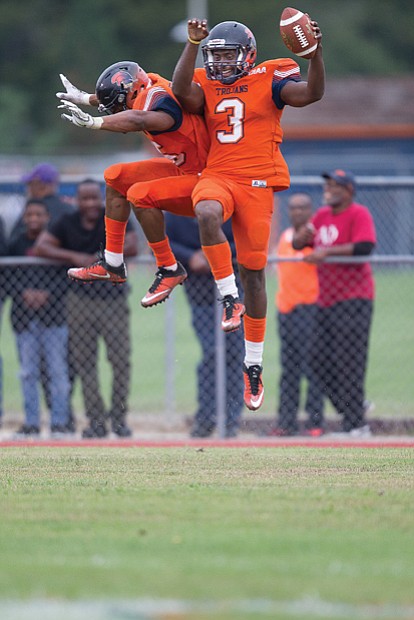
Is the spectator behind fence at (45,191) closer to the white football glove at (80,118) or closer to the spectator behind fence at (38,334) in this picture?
the spectator behind fence at (38,334)

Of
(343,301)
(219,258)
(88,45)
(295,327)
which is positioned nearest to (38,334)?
(295,327)

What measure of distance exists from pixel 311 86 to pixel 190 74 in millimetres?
845

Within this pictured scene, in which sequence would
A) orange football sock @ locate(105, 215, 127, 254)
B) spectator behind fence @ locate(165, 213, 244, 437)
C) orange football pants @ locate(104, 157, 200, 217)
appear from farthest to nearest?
1. spectator behind fence @ locate(165, 213, 244, 437)
2. orange football sock @ locate(105, 215, 127, 254)
3. orange football pants @ locate(104, 157, 200, 217)

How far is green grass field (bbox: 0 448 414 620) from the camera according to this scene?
4.62m

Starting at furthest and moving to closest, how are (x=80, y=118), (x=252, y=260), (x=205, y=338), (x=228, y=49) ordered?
(x=205, y=338) → (x=252, y=260) → (x=228, y=49) → (x=80, y=118)

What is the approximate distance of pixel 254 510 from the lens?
616 centimetres

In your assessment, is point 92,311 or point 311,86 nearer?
point 311,86

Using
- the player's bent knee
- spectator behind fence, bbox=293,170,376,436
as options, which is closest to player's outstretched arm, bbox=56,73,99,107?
the player's bent knee

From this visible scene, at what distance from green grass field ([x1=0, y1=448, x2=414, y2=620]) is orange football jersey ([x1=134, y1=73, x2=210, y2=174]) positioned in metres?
2.21

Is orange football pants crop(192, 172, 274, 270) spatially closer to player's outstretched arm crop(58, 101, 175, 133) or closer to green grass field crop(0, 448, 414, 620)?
player's outstretched arm crop(58, 101, 175, 133)

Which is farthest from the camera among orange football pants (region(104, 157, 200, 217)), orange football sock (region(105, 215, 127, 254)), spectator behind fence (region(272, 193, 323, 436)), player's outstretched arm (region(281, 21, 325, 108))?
spectator behind fence (region(272, 193, 323, 436))

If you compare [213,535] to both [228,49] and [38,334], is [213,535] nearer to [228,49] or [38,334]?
[228,49]

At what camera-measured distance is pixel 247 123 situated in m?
8.39

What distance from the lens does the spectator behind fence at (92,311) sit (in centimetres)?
1098
